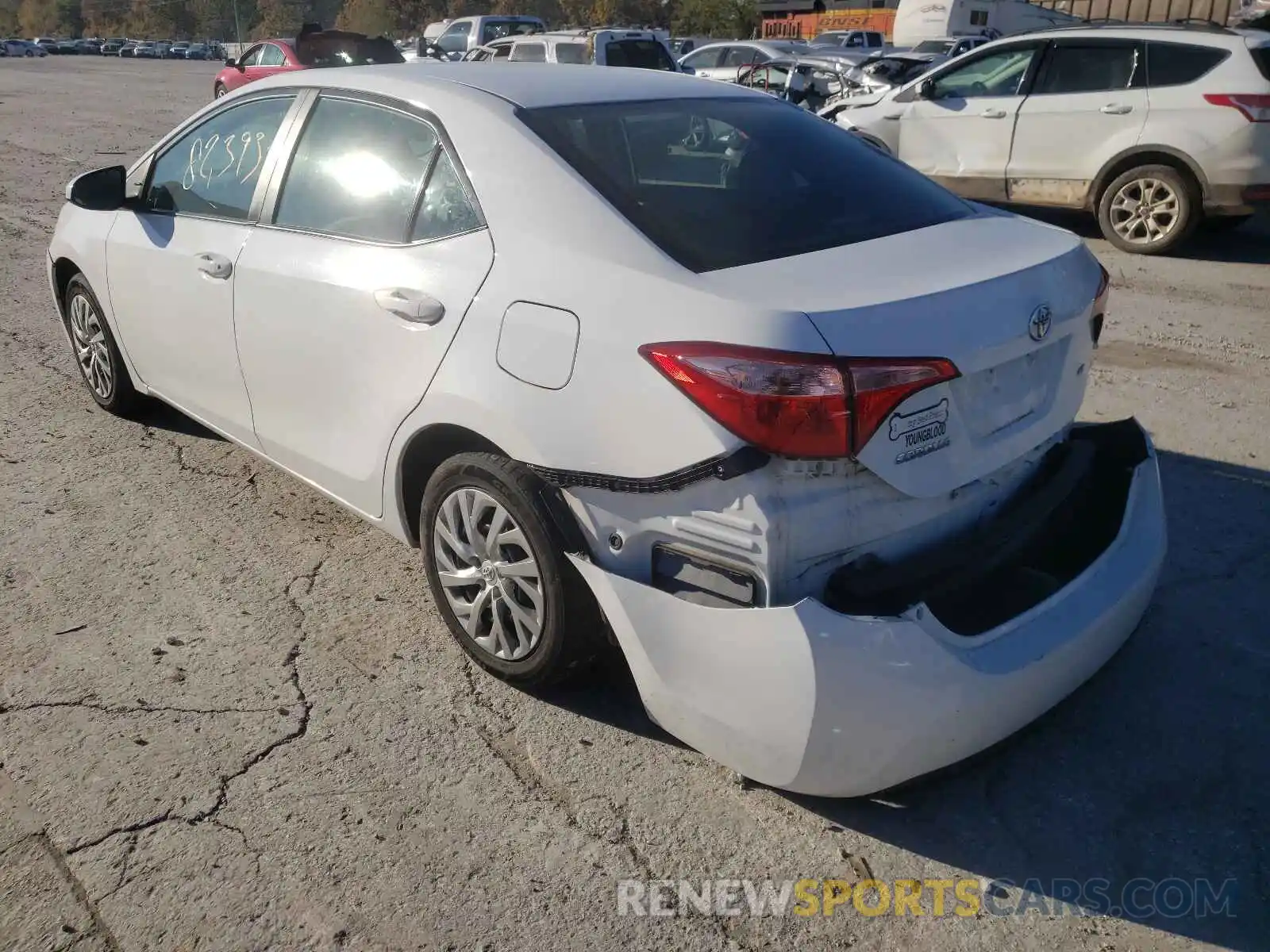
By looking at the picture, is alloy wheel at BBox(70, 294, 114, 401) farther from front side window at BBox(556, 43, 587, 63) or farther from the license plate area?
front side window at BBox(556, 43, 587, 63)

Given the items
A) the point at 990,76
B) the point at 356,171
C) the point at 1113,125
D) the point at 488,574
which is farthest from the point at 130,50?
the point at 488,574

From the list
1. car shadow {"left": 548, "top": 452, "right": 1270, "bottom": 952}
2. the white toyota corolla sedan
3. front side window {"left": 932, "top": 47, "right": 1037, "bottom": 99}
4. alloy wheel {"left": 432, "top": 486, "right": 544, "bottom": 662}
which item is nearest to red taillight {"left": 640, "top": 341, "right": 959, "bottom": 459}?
the white toyota corolla sedan

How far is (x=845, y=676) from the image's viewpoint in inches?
91.1

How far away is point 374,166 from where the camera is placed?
3.44 metres

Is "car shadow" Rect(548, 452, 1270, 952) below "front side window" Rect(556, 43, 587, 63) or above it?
below

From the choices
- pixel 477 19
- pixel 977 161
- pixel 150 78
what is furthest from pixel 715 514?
pixel 150 78

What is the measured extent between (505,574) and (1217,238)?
8.96 metres

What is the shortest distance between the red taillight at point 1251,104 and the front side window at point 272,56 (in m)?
18.7

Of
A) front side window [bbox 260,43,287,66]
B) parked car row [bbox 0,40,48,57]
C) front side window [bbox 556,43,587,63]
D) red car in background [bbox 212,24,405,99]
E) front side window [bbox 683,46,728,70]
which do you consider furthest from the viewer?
parked car row [bbox 0,40,48,57]

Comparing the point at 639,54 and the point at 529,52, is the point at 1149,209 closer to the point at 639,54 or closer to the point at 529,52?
the point at 639,54

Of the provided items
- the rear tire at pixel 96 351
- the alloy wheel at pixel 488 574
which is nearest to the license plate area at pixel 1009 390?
the alloy wheel at pixel 488 574

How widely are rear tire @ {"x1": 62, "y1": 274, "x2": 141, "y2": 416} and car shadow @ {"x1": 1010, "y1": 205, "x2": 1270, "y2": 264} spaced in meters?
6.43

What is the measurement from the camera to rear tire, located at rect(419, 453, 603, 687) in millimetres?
2836

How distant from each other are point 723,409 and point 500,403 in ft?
2.32
